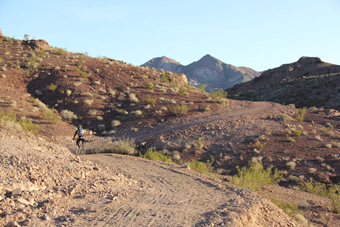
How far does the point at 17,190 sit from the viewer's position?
6.16 m

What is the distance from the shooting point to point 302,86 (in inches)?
2063

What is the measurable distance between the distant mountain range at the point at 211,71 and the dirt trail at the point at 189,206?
132065mm

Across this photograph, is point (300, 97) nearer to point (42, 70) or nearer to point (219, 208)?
point (42, 70)

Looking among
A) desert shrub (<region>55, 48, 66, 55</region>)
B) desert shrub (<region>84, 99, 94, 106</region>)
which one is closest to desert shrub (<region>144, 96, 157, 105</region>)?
desert shrub (<region>84, 99, 94, 106</region>)

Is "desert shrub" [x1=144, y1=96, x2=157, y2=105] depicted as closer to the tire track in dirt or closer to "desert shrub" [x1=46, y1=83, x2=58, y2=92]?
"desert shrub" [x1=46, y1=83, x2=58, y2=92]

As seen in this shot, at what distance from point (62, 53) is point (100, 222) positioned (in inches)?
1420

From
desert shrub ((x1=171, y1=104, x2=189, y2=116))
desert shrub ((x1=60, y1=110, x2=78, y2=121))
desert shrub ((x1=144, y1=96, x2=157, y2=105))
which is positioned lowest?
desert shrub ((x1=60, y1=110, x2=78, y2=121))

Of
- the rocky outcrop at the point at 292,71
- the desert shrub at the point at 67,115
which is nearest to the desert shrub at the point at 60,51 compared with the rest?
the desert shrub at the point at 67,115

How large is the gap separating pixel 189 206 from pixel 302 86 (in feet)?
169

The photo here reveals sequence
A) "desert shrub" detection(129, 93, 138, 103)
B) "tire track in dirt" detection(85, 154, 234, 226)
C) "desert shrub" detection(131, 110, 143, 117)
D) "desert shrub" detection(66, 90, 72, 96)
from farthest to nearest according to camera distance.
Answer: "desert shrub" detection(66, 90, 72, 96)
"desert shrub" detection(129, 93, 138, 103)
"desert shrub" detection(131, 110, 143, 117)
"tire track in dirt" detection(85, 154, 234, 226)

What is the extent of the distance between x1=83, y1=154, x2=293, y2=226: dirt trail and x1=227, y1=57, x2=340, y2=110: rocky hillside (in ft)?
113

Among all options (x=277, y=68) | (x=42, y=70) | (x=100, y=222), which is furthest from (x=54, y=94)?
(x=277, y=68)

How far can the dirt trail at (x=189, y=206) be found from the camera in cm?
594

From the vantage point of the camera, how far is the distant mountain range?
5700 inches
